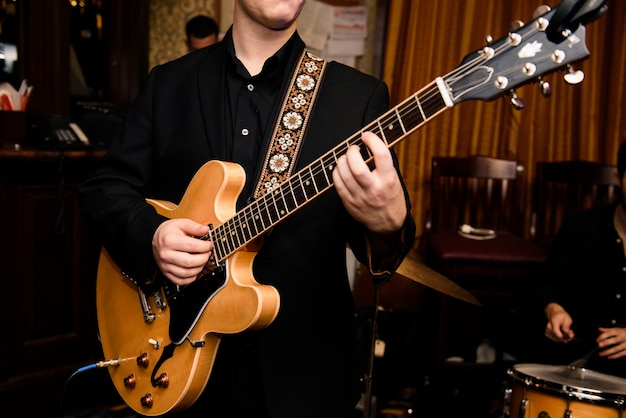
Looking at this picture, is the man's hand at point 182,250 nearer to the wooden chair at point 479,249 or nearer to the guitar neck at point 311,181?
the guitar neck at point 311,181

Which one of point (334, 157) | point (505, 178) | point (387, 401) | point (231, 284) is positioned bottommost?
point (387, 401)

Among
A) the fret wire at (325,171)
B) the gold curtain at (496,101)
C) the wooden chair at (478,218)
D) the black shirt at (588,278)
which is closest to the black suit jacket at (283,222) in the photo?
the fret wire at (325,171)

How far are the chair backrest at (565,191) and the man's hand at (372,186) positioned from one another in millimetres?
2541

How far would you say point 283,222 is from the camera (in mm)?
1405

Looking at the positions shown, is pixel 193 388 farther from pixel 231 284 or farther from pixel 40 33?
pixel 40 33

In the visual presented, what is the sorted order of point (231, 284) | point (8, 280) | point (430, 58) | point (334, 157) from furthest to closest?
point (430, 58) < point (8, 280) < point (231, 284) < point (334, 157)

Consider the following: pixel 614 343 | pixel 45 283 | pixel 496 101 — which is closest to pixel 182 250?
pixel 614 343

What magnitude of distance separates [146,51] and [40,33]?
687 millimetres

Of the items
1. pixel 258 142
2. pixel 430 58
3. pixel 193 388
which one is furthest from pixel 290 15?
pixel 430 58

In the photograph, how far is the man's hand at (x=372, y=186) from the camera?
112cm

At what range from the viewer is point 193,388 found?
4.48ft

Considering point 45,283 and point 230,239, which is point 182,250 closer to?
point 230,239

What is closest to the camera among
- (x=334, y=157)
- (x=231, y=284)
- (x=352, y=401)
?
(x=334, y=157)

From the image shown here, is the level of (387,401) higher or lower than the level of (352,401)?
lower
